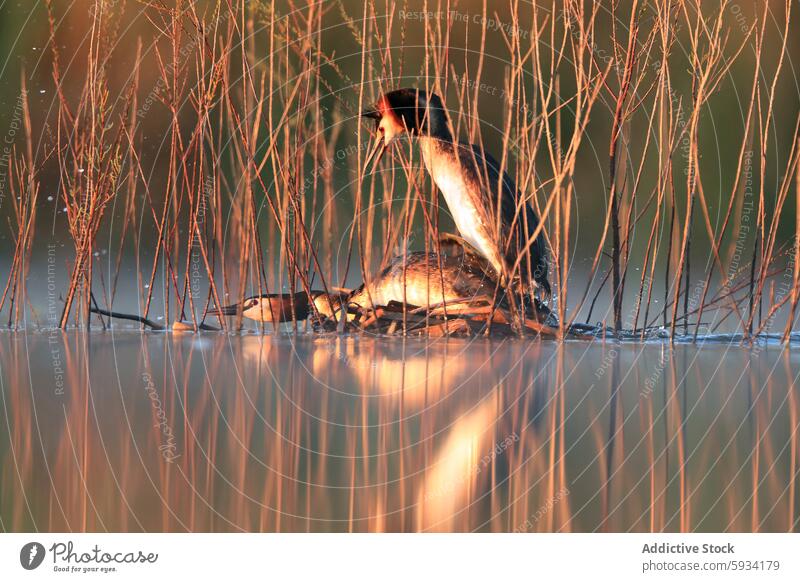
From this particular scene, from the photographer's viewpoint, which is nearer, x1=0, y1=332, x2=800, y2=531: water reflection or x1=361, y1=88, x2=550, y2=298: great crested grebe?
x1=0, y1=332, x2=800, y2=531: water reflection

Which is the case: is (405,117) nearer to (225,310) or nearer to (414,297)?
(414,297)

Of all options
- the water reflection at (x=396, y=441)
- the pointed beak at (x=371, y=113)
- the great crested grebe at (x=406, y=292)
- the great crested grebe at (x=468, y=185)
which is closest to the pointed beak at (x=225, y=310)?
the great crested grebe at (x=406, y=292)

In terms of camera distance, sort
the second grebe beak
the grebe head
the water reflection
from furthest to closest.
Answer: the grebe head < the second grebe beak < the water reflection

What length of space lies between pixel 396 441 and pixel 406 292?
68.9 inches

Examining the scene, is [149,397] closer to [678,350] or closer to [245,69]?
[245,69]

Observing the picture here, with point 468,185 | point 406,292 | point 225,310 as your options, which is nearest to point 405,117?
point 468,185

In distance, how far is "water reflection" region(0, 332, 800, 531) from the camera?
66.4 inches

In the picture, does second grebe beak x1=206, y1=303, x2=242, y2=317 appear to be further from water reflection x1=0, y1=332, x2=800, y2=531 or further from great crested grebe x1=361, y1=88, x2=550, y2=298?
great crested grebe x1=361, y1=88, x2=550, y2=298

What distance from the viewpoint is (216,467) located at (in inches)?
73.9

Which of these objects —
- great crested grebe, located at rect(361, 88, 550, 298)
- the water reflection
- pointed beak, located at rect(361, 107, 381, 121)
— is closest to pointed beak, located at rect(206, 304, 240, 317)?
the water reflection

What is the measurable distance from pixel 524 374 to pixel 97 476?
4.68ft

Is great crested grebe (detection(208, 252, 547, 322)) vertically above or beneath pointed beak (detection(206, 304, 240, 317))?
above

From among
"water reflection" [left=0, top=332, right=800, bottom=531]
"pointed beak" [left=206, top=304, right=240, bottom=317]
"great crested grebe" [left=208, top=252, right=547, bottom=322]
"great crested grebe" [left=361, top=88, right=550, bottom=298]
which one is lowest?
"water reflection" [left=0, top=332, right=800, bottom=531]

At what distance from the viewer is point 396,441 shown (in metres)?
2.13
